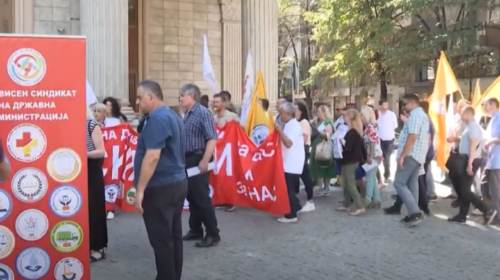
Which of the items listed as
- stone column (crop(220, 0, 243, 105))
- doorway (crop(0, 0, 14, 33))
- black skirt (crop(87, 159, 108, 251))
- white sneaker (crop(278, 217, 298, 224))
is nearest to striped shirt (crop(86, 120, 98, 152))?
black skirt (crop(87, 159, 108, 251))

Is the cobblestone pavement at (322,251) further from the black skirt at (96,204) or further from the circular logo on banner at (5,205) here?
the circular logo on banner at (5,205)

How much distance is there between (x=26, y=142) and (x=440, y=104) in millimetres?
7472

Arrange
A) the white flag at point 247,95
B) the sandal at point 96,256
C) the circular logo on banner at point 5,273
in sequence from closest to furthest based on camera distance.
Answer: the circular logo on banner at point 5,273
the sandal at point 96,256
the white flag at point 247,95

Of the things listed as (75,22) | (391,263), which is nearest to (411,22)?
(75,22)

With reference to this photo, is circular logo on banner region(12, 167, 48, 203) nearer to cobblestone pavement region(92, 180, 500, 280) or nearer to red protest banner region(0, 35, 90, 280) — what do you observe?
red protest banner region(0, 35, 90, 280)

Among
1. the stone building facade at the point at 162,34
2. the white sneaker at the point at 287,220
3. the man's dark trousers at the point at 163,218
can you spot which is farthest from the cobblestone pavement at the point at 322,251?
the stone building facade at the point at 162,34

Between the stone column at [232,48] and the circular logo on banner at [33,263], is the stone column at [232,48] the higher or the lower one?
the higher one

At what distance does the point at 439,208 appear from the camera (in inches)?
398

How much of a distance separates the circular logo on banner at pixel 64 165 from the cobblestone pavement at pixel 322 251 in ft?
4.64

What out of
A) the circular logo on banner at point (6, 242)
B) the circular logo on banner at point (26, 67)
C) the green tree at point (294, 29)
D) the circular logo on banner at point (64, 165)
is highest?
the green tree at point (294, 29)

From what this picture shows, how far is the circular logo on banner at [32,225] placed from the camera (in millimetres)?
4969

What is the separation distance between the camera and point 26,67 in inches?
193

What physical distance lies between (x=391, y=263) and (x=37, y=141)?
159 inches

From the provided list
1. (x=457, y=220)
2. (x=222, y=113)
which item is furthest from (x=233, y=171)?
(x=457, y=220)
